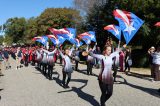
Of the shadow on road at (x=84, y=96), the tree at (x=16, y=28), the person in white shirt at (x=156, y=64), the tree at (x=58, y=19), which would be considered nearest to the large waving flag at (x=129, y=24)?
the shadow on road at (x=84, y=96)

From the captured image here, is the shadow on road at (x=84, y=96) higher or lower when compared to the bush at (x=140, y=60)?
lower

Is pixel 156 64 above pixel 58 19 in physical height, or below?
below

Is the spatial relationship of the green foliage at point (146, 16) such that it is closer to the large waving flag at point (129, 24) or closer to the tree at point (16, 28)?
the large waving flag at point (129, 24)

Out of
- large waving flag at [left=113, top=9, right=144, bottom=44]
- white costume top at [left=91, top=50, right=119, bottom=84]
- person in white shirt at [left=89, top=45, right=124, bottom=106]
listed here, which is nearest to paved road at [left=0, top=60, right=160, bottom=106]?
person in white shirt at [left=89, top=45, right=124, bottom=106]

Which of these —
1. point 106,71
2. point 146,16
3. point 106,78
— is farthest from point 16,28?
point 106,78

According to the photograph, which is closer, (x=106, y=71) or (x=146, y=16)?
(x=106, y=71)

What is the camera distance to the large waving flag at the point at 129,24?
13.2 m

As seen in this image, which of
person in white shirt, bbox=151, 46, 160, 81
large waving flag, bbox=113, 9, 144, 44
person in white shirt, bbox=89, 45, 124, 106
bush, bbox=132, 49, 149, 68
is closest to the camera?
person in white shirt, bbox=89, 45, 124, 106

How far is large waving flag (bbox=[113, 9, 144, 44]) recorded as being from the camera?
43.5 feet

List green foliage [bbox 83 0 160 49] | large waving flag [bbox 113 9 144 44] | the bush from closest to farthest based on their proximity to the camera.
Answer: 1. large waving flag [bbox 113 9 144 44]
2. the bush
3. green foliage [bbox 83 0 160 49]

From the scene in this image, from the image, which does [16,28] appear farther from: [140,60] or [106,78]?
[106,78]

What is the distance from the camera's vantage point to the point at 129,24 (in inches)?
534

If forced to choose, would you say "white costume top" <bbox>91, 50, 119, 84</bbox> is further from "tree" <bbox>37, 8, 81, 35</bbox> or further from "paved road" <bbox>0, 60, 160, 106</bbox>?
"tree" <bbox>37, 8, 81, 35</bbox>

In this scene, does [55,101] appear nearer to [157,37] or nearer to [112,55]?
[112,55]
